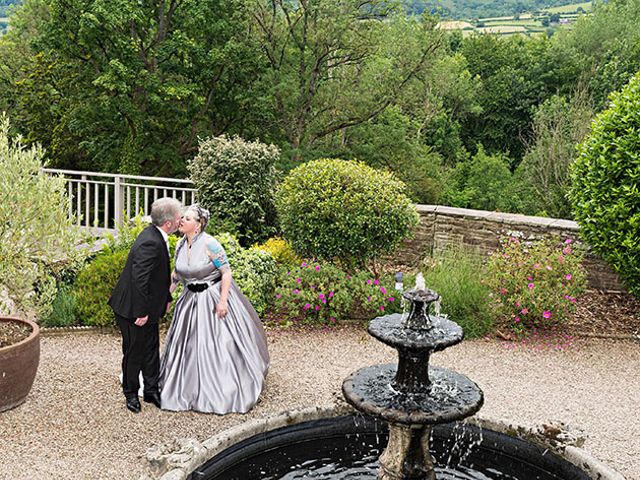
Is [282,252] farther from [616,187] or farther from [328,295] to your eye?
[616,187]

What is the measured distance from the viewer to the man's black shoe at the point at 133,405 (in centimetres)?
541

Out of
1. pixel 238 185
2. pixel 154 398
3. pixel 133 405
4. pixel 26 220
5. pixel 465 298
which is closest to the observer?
pixel 133 405

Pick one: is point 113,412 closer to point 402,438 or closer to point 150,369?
point 150,369

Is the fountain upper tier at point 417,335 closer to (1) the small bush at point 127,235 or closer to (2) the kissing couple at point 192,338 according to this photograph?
(2) the kissing couple at point 192,338

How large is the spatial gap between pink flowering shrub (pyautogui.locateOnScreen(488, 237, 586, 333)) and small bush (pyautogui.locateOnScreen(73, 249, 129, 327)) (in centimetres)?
418

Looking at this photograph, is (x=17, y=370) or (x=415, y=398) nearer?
(x=415, y=398)

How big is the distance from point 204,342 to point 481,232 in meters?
5.11

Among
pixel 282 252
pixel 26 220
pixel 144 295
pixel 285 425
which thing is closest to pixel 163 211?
pixel 144 295

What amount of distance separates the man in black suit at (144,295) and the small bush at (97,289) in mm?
2126

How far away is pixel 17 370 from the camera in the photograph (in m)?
5.32

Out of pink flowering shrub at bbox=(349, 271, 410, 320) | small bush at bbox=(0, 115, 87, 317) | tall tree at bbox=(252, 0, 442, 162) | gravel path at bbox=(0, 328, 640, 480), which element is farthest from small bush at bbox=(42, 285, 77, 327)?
tall tree at bbox=(252, 0, 442, 162)

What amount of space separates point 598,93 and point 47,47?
19565 millimetres

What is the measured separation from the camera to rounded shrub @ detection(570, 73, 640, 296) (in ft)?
24.8

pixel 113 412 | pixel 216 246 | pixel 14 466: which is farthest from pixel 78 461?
pixel 216 246
